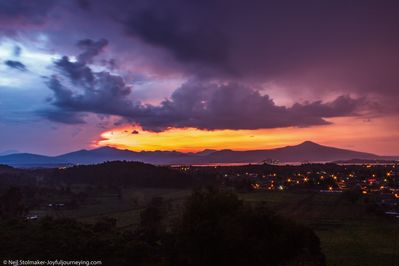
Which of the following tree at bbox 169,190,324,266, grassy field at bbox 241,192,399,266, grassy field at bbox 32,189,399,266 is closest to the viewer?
tree at bbox 169,190,324,266

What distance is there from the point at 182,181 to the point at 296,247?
149 m

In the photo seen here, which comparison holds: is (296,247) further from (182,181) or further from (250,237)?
(182,181)

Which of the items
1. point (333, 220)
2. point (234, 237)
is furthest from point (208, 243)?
point (333, 220)

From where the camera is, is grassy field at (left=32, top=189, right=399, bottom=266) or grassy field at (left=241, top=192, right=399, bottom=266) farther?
grassy field at (left=32, top=189, right=399, bottom=266)

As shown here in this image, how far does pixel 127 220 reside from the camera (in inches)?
3159

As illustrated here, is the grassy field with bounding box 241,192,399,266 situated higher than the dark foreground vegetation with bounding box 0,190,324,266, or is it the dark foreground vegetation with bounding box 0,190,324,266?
the dark foreground vegetation with bounding box 0,190,324,266

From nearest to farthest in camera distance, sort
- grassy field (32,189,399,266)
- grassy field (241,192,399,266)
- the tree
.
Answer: the tree < grassy field (241,192,399,266) < grassy field (32,189,399,266)

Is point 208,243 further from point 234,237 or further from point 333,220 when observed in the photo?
point 333,220

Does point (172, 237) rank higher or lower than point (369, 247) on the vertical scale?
higher

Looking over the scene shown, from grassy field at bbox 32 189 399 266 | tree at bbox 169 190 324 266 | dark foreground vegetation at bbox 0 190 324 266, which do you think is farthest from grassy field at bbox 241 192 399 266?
dark foreground vegetation at bbox 0 190 324 266

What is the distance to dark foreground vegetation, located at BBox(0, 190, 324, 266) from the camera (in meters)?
28.2

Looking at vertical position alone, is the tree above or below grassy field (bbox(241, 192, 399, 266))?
above

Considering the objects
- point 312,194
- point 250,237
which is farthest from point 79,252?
point 312,194

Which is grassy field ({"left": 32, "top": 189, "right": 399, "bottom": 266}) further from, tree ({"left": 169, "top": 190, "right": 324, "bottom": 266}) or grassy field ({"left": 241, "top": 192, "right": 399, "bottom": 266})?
tree ({"left": 169, "top": 190, "right": 324, "bottom": 266})
